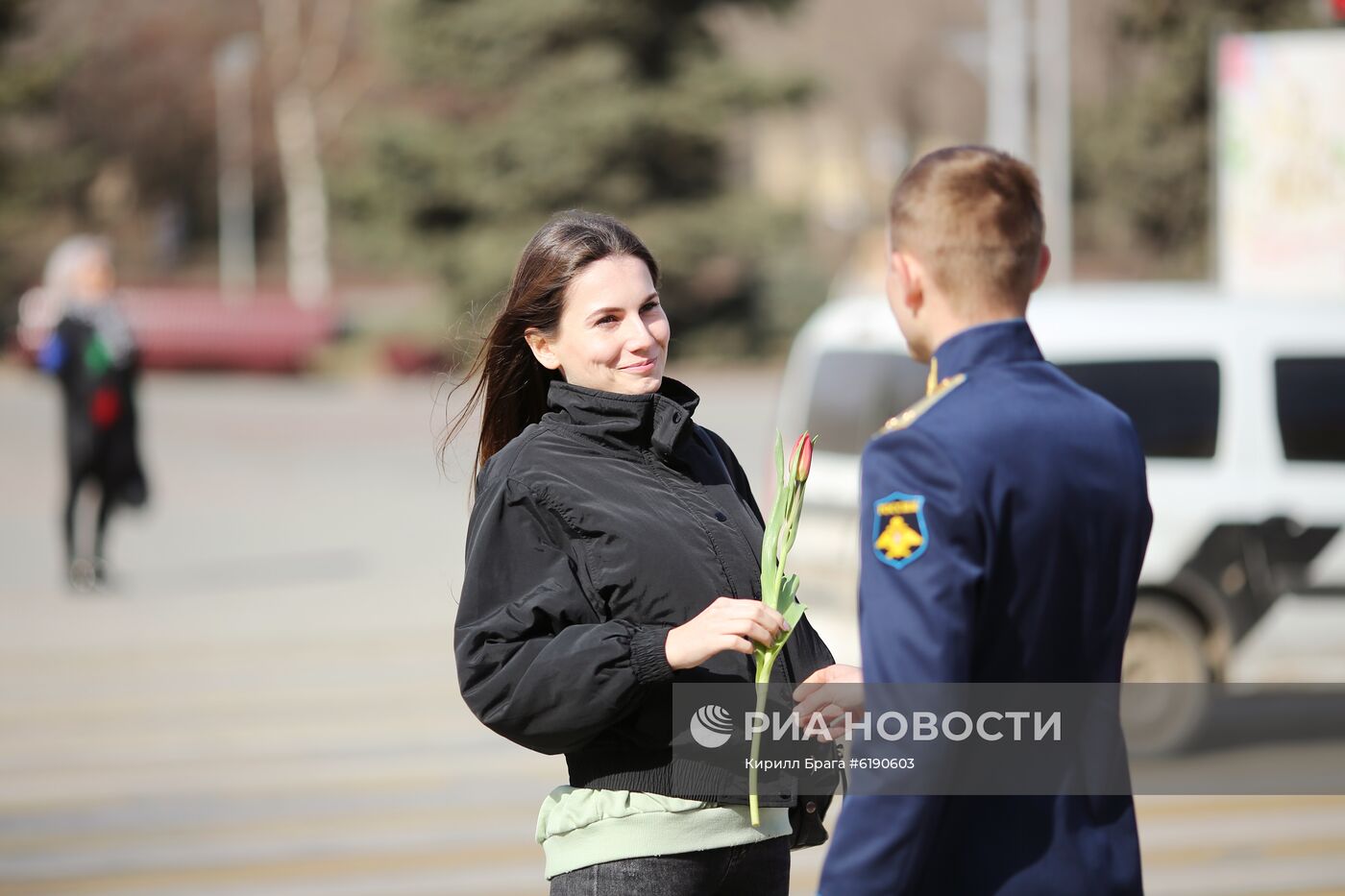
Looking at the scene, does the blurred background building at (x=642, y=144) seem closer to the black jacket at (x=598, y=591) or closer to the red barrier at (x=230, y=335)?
the red barrier at (x=230, y=335)

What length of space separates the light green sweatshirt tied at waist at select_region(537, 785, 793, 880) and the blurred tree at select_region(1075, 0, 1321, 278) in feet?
98.7

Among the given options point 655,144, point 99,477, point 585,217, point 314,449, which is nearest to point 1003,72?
point 655,144

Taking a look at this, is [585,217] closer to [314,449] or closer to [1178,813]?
[1178,813]

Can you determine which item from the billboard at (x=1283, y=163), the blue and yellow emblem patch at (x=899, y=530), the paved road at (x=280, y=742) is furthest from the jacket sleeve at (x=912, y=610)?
the billboard at (x=1283, y=163)

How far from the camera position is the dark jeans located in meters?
2.77

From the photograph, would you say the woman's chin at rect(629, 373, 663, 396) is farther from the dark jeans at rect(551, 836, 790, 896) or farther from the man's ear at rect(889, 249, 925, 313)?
the dark jeans at rect(551, 836, 790, 896)

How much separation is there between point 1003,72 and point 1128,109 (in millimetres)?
4962

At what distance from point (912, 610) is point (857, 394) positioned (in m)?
5.44

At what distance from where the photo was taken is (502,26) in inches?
1368

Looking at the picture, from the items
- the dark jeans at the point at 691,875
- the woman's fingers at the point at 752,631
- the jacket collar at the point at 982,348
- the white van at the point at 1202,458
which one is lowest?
the dark jeans at the point at 691,875

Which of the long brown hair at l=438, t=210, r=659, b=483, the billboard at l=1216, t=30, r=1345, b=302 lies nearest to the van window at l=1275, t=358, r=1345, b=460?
the long brown hair at l=438, t=210, r=659, b=483

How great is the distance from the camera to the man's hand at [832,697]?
2723 millimetres

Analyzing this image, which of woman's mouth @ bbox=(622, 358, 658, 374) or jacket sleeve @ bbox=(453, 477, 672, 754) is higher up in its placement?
woman's mouth @ bbox=(622, 358, 658, 374)

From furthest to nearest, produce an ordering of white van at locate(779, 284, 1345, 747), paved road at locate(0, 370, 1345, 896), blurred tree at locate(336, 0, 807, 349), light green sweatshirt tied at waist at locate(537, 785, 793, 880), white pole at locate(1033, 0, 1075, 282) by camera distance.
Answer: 1. white pole at locate(1033, 0, 1075, 282)
2. blurred tree at locate(336, 0, 807, 349)
3. white van at locate(779, 284, 1345, 747)
4. paved road at locate(0, 370, 1345, 896)
5. light green sweatshirt tied at waist at locate(537, 785, 793, 880)
